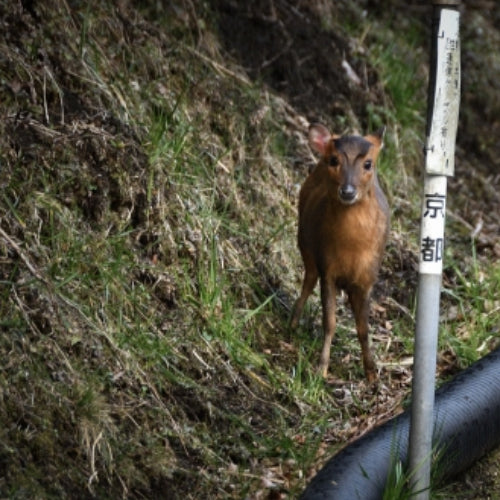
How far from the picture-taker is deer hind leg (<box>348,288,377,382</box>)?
6844 millimetres

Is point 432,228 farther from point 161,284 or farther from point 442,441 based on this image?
point 161,284

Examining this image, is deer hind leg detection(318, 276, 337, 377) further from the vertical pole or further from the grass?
the vertical pole

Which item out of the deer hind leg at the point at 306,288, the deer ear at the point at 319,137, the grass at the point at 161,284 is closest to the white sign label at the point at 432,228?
the grass at the point at 161,284

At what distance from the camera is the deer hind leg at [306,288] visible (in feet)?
23.8

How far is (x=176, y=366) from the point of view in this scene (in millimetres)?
6109

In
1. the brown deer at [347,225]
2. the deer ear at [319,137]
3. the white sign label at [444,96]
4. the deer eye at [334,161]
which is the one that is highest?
the white sign label at [444,96]

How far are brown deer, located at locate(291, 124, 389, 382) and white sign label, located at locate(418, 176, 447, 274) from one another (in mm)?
1413

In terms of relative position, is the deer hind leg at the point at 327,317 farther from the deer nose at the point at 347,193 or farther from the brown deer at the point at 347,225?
the deer nose at the point at 347,193

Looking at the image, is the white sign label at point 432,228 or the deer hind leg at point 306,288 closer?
the white sign label at point 432,228

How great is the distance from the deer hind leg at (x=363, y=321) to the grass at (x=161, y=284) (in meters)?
0.11

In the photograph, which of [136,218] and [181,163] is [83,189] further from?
[181,163]

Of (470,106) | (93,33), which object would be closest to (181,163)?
(93,33)

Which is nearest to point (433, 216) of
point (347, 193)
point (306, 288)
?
point (347, 193)

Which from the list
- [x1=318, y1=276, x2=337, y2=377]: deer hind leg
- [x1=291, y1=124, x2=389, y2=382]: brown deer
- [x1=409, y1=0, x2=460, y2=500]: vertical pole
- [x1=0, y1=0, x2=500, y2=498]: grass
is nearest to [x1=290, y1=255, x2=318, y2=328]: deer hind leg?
[x1=0, y1=0, x2=500, y2=498]: grass
